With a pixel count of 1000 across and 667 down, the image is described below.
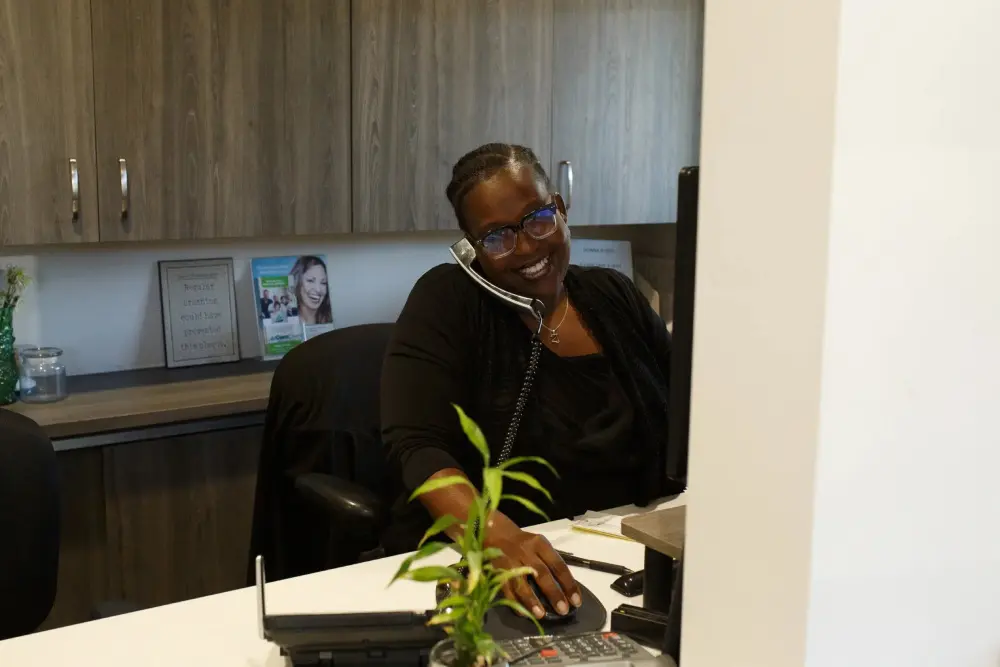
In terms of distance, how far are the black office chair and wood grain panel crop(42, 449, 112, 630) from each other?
0.44 m

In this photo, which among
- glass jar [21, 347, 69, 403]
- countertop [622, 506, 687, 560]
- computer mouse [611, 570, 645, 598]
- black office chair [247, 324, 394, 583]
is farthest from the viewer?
glass jar [21, 347, 69, 403]

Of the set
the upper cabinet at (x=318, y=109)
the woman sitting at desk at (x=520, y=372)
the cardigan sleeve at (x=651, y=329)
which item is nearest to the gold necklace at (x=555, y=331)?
the woman sitting at desk at (x=520, y=372)

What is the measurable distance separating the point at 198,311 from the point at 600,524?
63.8 inches

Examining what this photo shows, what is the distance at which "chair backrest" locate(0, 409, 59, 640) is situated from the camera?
1.58 m

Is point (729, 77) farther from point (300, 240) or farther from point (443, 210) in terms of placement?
point (300, 240)

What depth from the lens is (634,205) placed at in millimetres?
3338

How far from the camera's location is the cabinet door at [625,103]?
3.15m

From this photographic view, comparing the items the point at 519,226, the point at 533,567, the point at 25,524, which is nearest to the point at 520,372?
the point at 519,226

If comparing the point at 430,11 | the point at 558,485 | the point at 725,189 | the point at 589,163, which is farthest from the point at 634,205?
the point at 725,189

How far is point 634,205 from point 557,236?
1.57 metres

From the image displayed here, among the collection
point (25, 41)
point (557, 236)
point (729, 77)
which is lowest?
point (557, 236)

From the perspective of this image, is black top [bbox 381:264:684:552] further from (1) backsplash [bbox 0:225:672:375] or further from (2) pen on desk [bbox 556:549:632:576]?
(1) backsplash [bbox 0:225:672:375]

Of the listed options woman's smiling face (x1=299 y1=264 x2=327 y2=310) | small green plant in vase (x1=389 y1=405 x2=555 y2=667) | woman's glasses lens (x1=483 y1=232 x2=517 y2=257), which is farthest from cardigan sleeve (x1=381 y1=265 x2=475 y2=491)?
woman's smiling face (x1=299 y1=264 x2=327 y2=310)

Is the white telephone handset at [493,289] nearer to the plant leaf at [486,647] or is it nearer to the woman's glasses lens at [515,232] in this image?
the woman's glasses lens at [515,232]
